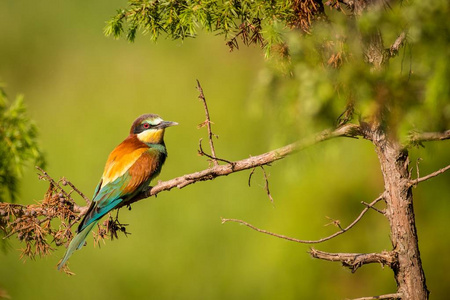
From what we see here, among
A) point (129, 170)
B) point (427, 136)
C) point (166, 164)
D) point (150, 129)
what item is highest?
point (166, 164)

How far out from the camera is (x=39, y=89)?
377 inches

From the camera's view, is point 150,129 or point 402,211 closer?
point 402,211

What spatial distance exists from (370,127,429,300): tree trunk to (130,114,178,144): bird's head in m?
1.66

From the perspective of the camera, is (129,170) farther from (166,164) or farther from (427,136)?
(166,164)

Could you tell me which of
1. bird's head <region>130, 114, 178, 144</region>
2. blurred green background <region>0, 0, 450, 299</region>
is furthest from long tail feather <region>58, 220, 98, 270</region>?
blurred green background <region>0, 0, 450, 299</region>

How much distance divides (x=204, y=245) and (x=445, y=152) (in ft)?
14.0

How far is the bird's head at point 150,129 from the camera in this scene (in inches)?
146

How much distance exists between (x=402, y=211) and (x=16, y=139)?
154 centimetres

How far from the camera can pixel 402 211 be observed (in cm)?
223

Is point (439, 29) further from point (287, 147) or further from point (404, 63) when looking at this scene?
point (287, 147)

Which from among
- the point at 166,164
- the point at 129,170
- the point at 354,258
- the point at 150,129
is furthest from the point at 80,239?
the point at 166,164

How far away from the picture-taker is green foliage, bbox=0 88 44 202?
2.81 metres

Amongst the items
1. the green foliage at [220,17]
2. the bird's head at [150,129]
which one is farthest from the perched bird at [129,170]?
the green foliage at [220,17]

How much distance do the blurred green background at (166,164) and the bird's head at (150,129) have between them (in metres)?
1.76
